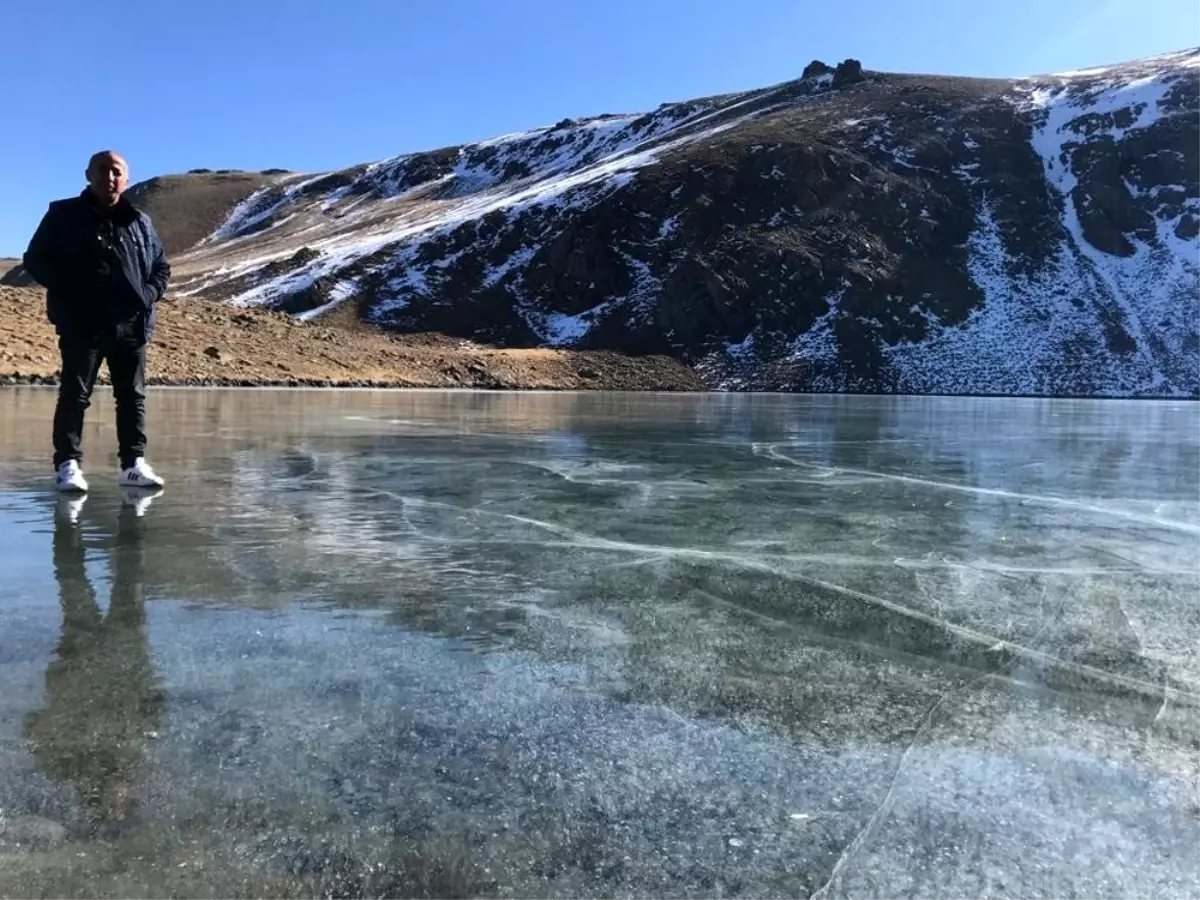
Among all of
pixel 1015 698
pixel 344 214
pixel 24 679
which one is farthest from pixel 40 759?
pixel 344 214

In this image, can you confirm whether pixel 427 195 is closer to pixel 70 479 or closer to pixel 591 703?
pixel 70 479

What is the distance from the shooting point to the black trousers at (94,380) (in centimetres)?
575

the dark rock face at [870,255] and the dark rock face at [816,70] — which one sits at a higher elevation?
the dark rock face at [816,70]

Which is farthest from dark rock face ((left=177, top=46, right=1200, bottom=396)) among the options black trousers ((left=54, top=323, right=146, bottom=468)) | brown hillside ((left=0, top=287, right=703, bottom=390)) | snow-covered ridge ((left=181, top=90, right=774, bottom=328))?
black trousers ((left=54, top=323, right=146, bottom=468))

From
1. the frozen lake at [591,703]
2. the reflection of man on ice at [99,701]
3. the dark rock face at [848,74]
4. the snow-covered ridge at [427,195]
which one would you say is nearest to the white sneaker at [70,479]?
the frozen lake at [591,703]

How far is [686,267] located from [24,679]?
57.1 metres

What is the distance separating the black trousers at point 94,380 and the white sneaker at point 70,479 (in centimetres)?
10

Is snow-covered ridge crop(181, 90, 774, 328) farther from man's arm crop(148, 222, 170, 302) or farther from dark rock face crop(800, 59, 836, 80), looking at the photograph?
man's arm crop(148, 222, 170, 302)

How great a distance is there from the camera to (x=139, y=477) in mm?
6062

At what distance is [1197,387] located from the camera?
47.6 meters

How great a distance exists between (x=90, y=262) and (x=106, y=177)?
52 cm

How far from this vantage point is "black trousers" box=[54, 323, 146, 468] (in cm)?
575

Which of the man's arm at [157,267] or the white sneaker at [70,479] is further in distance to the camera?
the man's arm at [157,267]

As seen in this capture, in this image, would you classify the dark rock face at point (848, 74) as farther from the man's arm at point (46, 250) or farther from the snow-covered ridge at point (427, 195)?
the man's arm at point (46, 250)
